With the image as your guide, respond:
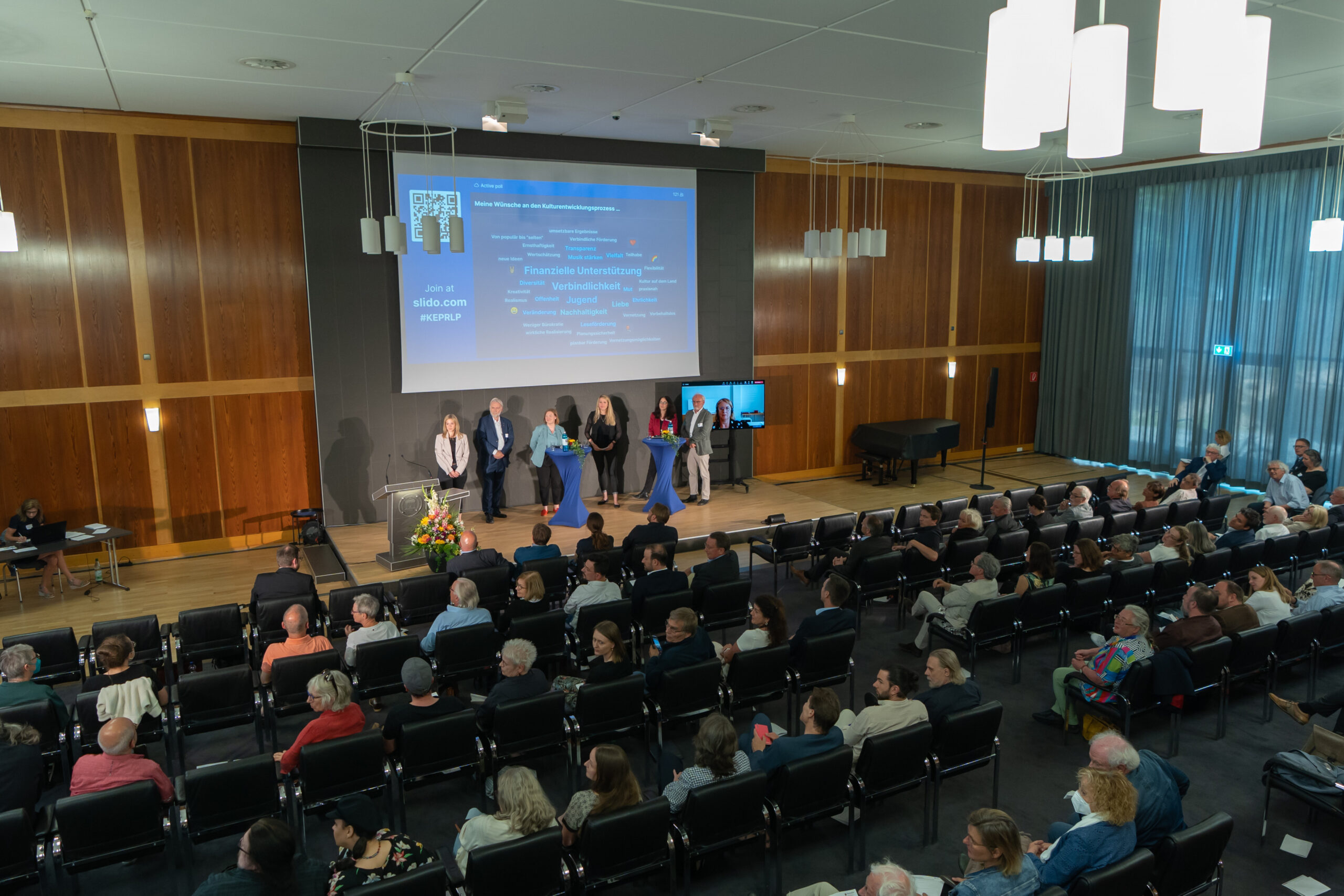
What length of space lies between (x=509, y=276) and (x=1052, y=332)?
10367 millimetres

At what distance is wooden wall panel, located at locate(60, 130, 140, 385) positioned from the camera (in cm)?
947

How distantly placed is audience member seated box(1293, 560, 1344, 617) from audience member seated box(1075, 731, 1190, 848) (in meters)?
3.53

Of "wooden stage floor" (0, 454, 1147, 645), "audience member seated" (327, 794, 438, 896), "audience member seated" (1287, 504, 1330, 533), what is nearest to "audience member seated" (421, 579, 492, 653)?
"audience member seated" (327, 794, 438, 896)

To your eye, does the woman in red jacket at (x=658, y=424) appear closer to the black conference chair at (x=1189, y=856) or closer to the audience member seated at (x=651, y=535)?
the audience member seated at (x=651, y=535)

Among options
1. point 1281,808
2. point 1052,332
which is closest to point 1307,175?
point 1052,332

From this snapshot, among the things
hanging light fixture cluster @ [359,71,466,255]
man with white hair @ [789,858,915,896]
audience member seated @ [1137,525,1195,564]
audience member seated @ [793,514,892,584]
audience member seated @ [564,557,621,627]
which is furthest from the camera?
hanging light fixture cluster @ [359,71,466,255]

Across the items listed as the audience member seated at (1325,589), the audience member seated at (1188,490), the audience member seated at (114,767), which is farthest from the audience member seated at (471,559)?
the audience member seated at (1188,490)

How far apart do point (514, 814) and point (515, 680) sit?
1.53 m

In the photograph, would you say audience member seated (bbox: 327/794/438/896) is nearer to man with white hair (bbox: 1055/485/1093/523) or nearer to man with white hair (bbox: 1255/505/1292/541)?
man with white hair (bbox: 1055/485/1093/523)

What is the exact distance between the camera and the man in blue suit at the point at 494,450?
11156 millimetres

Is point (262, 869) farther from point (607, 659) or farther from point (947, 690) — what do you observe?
point (947, 690)

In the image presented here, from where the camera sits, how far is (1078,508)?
942 cm

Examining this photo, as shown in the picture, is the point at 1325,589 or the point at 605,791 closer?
the point at 605,791

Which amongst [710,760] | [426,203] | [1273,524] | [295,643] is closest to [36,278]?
[426,203]
